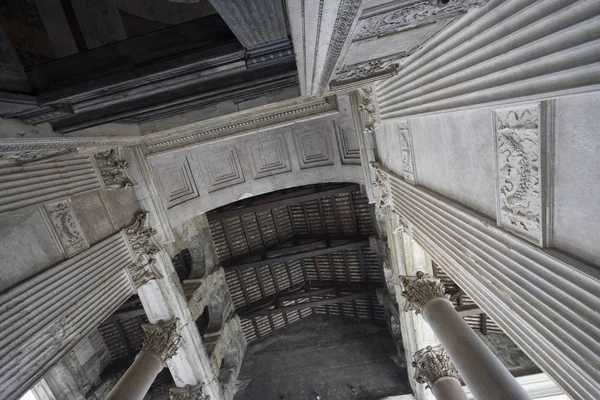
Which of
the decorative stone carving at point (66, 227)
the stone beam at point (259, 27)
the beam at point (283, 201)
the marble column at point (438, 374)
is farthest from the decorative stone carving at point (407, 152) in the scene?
the decorative stone carving at point (66, 227)

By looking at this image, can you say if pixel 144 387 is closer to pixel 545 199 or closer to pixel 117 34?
pixel 117 34

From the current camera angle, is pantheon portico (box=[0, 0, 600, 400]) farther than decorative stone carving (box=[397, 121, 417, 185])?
No

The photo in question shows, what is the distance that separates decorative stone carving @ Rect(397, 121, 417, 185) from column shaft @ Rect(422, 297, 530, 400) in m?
1.85

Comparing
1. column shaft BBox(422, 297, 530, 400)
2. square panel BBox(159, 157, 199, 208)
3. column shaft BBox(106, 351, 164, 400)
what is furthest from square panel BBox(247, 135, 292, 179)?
column shaft BBox(422, 297, 530, 400)

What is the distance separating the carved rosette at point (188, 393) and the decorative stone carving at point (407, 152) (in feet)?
18.5

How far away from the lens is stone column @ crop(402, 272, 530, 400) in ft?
9.42

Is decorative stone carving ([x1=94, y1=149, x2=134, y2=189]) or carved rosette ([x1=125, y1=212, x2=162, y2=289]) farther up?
decorative stone carving ([x1=94, y1=149, x2=134, y2=189])

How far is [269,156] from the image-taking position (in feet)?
20.4

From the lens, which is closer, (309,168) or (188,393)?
(188,393)

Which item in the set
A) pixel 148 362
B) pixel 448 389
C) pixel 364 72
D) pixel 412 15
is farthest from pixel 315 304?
pixel 412 15

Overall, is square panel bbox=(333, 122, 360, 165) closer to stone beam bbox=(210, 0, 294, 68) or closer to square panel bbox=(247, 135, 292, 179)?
square panel bbox=(247, 135, 292, 179)

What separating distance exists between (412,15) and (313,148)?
4.39 metres

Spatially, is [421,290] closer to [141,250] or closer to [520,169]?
[520,169]

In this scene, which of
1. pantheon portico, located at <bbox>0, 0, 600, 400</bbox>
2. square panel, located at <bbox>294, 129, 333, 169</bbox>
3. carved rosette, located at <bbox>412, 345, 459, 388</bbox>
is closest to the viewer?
pantheon portico, located at <bbox>0, 0, 600, 400</bbox>
